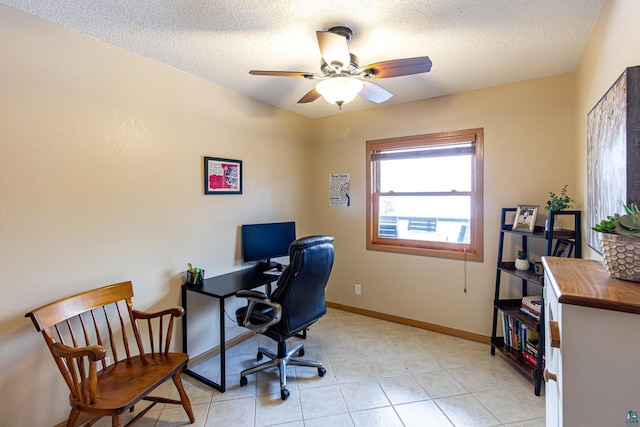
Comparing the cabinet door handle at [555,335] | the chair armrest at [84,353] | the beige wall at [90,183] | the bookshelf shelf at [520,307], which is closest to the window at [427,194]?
the bookshelf shelf at [520,307]

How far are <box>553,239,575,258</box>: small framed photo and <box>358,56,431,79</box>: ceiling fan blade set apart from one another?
69.2 inches

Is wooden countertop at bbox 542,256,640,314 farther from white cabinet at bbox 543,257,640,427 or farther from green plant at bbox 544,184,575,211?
green plant at bbox 544,184,575,211

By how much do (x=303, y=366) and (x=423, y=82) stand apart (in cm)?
264

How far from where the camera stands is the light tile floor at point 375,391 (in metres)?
1.92

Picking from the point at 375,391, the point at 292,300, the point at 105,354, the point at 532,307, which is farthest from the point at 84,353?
the point at 532,307

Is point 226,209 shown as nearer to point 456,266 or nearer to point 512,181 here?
point 456,266

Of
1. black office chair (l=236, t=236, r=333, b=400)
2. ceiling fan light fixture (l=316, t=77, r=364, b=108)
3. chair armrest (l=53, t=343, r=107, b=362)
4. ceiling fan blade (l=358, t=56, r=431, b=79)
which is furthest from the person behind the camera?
black office chair (l=236, t=236, r=333, b=400)

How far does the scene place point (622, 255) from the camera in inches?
36.6

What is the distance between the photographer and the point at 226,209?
2826mm

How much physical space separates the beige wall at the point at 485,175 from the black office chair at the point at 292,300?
1.32 meters

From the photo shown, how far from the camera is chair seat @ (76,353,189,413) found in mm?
1496

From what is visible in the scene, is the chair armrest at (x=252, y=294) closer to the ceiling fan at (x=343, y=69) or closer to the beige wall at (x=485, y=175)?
the ceiling fan at (x=343, y=69)

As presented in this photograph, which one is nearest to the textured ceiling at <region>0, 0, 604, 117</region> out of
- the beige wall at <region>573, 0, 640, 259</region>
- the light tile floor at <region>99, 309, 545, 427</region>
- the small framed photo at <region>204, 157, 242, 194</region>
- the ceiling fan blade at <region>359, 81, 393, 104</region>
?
the beige wall at <region>573, 0, 640, 259</region>

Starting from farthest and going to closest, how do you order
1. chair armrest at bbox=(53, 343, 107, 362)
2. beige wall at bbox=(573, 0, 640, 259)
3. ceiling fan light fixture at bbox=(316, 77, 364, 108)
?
ceiling fan light fixture at bbox=(316, 77, 364, 108) → chair armrest at bbox=(53, 343, 107, 362) → beige wall at bbox=(573, 0, 640, 259)
